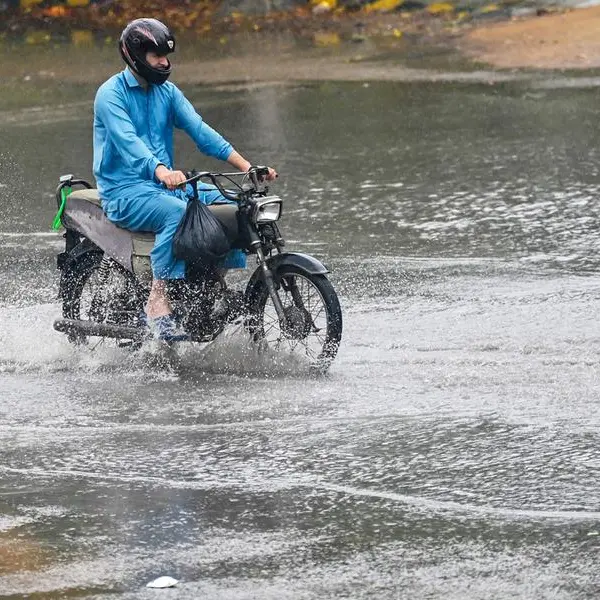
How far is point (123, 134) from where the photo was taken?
799 centimetres

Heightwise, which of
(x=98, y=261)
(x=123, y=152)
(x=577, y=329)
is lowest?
(x=577, y=329)

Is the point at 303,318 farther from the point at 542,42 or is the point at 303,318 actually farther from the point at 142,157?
the point at 542,42

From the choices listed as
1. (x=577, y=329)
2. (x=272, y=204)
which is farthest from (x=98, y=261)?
(x=577, y=329)

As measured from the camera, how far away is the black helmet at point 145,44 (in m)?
8.02

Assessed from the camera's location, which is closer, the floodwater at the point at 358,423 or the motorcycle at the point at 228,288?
the floodwater at the point at 358,423

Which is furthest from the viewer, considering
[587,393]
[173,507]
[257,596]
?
[587,393]

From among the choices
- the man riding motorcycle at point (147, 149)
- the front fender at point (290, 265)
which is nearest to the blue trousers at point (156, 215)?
the man riding motorcycle at point (147, 149)

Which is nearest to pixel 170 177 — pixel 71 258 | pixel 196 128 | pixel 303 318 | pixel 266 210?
pixel 266 210

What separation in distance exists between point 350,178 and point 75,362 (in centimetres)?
495

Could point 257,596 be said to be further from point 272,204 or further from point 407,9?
point 407,9

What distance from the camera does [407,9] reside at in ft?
75.9

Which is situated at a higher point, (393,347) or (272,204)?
(272,204)

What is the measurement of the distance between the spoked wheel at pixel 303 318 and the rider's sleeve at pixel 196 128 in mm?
803

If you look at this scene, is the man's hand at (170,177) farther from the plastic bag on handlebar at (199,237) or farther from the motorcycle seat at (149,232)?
the motorcycle seat at (149,232)
